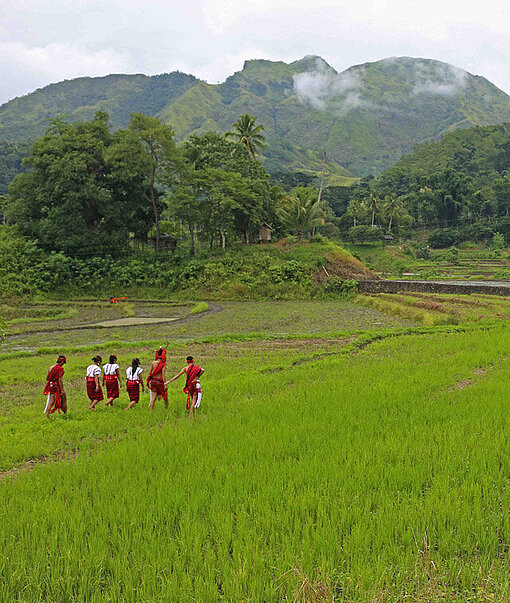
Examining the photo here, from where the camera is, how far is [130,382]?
764 cm

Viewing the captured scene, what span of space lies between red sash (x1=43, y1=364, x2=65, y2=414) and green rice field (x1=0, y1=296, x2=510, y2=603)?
0.32 meters

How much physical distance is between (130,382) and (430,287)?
2442cm

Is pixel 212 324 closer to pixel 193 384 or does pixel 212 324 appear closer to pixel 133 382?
pixel 133 382

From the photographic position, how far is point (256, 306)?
1074 inches

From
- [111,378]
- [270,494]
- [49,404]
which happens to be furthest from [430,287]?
[270,494]

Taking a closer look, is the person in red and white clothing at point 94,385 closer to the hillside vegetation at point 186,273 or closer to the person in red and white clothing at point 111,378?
the person in red and white clothing at point 111,378

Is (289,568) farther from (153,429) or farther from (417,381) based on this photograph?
(417,381)

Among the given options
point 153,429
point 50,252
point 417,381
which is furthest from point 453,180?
point 153,429

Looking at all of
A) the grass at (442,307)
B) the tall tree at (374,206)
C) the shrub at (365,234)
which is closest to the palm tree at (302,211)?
the grass at (442,307)

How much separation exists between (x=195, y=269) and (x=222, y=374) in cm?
2345

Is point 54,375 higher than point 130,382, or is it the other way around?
point 54,375

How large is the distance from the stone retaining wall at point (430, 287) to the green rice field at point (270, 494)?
18.3 meters

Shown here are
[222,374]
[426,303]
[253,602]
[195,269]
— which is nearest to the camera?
[253,602]

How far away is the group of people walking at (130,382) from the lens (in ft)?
23.5
